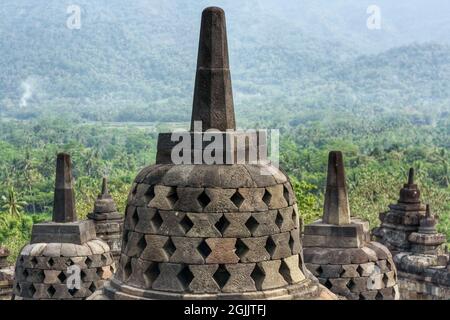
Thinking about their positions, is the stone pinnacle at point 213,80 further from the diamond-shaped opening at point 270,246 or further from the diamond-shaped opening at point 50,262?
the diamond-shaped opening at point 50,262

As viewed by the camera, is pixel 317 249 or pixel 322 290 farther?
pixel 317 249

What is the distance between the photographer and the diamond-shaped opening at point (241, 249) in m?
6.83

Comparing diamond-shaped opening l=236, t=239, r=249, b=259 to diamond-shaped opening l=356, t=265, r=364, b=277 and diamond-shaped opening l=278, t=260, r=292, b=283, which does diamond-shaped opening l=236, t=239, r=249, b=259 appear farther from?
diamond-shaped opening l=356, t=265, r=364, b=277

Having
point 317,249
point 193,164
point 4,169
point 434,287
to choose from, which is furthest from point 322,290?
point 4,169

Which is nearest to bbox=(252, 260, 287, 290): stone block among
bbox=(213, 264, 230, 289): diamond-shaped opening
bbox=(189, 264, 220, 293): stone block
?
bbox=(213, 264, 230, 289): diamond-shaped opening

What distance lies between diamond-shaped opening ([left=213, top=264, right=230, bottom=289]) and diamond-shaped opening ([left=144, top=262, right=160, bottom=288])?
0.54 metres

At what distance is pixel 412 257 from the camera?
736 inches

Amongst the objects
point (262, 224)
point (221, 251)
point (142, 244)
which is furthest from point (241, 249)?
point (142, 244)

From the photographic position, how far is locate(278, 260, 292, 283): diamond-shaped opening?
709 centimetres

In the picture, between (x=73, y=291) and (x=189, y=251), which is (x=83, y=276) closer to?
(x=73, y=291)

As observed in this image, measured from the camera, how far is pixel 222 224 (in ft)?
22.4

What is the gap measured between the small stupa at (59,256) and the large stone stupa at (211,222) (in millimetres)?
4753
